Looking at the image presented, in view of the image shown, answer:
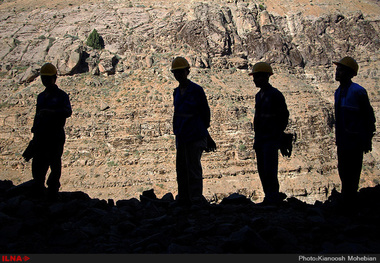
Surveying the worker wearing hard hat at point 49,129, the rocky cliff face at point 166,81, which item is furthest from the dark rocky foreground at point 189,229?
the rocky cliff face at point 166,81

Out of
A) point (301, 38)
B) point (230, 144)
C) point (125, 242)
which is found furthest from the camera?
point (301, 38)

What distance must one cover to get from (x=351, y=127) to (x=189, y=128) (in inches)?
96.3

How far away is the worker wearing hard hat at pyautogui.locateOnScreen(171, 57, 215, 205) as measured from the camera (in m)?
6.08

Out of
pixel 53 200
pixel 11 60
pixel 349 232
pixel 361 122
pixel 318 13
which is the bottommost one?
pixel 349 232

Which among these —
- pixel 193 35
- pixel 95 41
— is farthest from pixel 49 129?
pixel 95 41

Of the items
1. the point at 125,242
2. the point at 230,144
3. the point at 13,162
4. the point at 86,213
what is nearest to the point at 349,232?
the point at 125,242

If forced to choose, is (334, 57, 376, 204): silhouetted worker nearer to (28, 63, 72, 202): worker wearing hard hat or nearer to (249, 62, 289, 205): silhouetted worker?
(249, 62, 289, 205): silhouetted worker

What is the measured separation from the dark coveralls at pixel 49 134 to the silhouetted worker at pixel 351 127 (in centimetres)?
440

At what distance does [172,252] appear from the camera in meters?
3.69

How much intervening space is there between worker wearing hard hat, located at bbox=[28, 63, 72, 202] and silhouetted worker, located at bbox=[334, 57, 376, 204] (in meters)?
4.40

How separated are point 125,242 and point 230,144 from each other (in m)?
22.3

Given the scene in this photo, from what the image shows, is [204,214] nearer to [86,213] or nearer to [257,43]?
[86,213]
